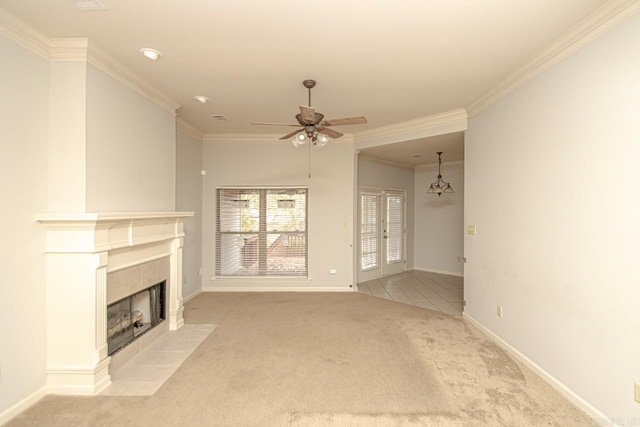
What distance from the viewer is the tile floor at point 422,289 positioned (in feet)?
15.8

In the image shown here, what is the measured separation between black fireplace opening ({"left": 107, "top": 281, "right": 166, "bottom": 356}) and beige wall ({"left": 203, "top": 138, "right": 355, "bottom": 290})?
1.93 meters

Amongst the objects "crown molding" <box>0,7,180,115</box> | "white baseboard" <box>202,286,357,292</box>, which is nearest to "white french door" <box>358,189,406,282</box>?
"white baseboard" <box>202,286,357,292</box>

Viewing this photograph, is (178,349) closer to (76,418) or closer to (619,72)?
(76,418)

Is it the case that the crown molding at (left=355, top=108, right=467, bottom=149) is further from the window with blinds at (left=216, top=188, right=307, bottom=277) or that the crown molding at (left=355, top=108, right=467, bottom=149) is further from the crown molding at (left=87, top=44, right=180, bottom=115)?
the crown molding at (left=87, top=44, right=180, bottom=115)

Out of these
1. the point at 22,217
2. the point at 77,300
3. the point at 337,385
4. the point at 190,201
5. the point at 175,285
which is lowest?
the point at 337,385

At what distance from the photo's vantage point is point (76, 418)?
2096 millimetres

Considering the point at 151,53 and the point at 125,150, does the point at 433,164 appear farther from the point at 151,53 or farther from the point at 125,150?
the point at 125,150

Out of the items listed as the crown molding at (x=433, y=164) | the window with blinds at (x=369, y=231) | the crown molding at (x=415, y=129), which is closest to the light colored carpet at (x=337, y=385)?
the window with blinds at (x=369, y=231)

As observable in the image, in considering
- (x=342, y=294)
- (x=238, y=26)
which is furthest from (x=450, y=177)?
(x=238, y=26)

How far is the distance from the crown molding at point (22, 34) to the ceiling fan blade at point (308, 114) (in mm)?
2115

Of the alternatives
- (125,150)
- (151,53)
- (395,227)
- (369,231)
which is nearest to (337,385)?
(125,150)

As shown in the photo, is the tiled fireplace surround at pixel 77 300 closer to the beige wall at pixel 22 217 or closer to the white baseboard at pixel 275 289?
the beige wall at pixel 22 217

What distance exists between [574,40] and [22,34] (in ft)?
13.8

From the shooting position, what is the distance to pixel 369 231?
6.43m
